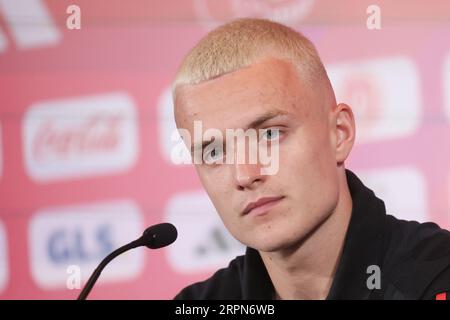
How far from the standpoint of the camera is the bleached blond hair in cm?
154

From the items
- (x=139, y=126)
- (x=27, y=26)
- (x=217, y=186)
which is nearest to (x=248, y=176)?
(x=217, y=186)

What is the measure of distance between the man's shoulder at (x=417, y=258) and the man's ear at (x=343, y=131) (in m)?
0.17

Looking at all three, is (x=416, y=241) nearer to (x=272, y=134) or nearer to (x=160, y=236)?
(x=272, y=134)

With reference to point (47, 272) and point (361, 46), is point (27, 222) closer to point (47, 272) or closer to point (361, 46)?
point (47, 272)

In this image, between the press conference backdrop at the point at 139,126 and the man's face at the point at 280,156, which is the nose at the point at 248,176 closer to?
the man's face at the point at 280,156

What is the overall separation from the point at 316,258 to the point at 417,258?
193mm

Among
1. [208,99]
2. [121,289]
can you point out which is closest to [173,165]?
[121,289]

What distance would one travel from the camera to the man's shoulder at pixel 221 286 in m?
1.77

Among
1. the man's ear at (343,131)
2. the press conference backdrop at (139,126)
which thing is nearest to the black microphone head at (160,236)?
the man's ear at (343,131)

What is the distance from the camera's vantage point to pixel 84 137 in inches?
79.7
